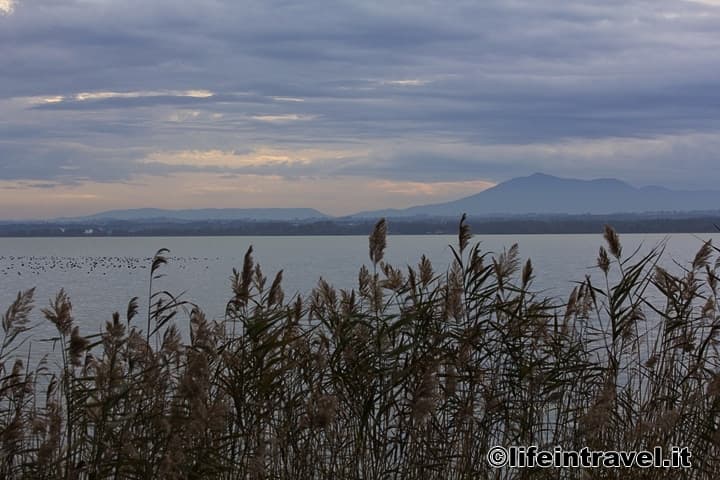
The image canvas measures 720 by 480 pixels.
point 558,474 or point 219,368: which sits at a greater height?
point 219,368

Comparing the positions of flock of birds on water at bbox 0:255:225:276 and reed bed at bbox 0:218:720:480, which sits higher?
reed bed at bbox 0:218:720:480

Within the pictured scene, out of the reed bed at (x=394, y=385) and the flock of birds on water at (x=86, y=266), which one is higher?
the reed bed at (x=394, y=385)

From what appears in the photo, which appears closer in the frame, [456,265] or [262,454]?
[262,454]

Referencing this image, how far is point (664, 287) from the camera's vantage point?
884 centimetres

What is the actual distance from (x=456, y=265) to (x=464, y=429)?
1.48 metres

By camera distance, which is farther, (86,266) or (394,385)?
(86,266)

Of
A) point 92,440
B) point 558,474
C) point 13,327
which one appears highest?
point 13,327

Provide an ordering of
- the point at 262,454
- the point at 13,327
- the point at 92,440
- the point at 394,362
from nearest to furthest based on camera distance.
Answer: the point at 262,454 < the point at 92,440 < the point at 13,327 < the point at 394,362

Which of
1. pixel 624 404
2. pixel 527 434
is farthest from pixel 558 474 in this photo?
pixel 624 404

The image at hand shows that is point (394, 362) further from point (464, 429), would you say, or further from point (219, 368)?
point (219, 368)

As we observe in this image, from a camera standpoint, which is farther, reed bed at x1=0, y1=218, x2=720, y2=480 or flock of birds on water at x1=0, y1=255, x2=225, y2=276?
flock of birds on water at x1=0, y1=255, x2=225, y2=276

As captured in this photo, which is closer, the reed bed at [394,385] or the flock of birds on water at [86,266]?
the reed bed at [394,385]

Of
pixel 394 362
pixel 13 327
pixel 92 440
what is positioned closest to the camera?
pixel 92 440

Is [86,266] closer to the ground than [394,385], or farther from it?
closer to the ground
